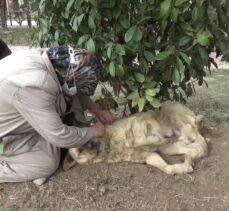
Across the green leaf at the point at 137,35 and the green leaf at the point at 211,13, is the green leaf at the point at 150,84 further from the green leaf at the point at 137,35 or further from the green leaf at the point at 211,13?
the green leaf at the point at 211,13

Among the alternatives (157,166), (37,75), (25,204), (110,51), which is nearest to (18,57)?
(37,75)

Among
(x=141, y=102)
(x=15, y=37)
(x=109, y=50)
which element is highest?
(x=109, y=50)

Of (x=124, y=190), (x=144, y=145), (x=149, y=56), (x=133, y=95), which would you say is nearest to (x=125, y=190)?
(x=124, y=190)

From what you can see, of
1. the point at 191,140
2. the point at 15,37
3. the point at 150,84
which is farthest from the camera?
the point at 15,37

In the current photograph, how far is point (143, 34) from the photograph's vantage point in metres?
3.44

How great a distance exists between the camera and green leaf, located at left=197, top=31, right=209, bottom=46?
325 cm

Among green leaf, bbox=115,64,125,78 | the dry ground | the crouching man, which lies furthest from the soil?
green leaf, bbox=115,64,125,78

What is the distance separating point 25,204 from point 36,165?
0.96ft

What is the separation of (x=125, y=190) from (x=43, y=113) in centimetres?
78

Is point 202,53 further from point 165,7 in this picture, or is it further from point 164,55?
point 165,7

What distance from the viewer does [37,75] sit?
10.6ft

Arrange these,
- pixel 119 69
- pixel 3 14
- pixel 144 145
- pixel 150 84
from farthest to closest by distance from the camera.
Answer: pixel 3 14, pixel 144 145, pixel 150 84, pixel 119 69

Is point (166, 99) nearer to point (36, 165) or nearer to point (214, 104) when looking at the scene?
point (36, 165)

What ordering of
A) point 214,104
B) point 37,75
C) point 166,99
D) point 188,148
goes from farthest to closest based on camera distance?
point 214,104 → point 166,99 → point 188,148 → point 37,75
